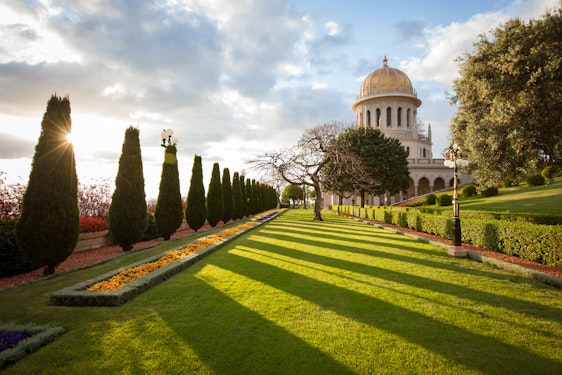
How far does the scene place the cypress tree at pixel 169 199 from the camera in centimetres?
1522

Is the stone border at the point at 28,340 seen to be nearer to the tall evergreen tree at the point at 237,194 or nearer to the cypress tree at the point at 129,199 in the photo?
the cypress tree at the point at 129,199

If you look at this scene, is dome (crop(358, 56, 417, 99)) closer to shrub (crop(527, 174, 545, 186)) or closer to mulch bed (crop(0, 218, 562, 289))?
shrub (crop(527, 174, 545, 186))

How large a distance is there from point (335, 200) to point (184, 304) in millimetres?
61768

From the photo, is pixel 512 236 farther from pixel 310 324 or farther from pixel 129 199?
pixel 129 199

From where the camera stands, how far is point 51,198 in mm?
8539

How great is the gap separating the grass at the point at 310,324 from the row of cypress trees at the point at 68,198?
4.23ft

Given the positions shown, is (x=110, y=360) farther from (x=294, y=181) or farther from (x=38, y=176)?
(x=294, y=181)

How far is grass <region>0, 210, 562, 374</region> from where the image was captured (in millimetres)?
3479

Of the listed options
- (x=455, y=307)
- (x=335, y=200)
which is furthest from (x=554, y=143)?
(x=335, y=200)

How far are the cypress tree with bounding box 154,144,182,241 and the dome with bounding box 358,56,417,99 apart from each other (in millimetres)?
57466

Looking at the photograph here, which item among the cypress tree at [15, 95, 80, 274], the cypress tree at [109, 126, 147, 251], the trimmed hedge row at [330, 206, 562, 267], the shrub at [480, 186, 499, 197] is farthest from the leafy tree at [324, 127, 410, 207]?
the cypress tree at [15, 95, 80, 274]

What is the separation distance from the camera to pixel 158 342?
3969mm

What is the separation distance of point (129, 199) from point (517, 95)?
1714 centimetres

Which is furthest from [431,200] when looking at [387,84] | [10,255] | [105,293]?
[10,255]
